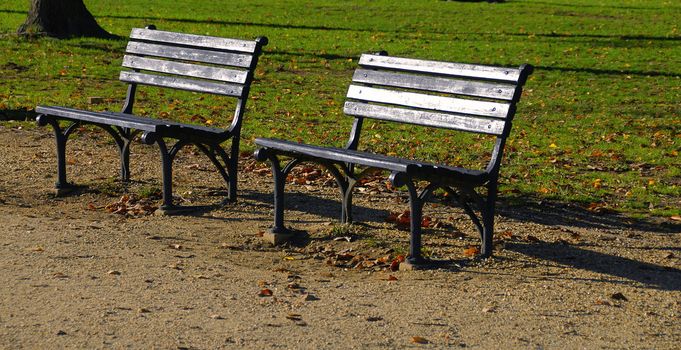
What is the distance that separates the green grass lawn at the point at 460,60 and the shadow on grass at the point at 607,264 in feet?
4.52

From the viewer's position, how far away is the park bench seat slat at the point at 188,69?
26.5 feet

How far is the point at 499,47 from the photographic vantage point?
20.0 m

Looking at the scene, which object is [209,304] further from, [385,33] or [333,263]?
[385,33]

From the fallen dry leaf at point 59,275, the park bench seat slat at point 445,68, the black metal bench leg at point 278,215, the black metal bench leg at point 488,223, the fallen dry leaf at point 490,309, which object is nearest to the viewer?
the fallen dry leaf at point 490,309

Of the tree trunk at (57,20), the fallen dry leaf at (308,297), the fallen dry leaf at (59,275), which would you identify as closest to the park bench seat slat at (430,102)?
the fallen dry leaf at (308,297)

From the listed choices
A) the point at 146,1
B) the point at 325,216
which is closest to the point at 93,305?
the point at 325,216

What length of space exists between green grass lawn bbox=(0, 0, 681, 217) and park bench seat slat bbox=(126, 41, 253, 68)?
180 centimetres

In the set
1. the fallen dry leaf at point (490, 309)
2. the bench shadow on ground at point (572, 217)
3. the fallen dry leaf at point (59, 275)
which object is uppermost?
the bench shadow on ground at point (572, 217)

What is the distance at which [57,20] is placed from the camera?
18.4 metres

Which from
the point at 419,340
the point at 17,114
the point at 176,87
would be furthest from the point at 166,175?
the point at 17,114

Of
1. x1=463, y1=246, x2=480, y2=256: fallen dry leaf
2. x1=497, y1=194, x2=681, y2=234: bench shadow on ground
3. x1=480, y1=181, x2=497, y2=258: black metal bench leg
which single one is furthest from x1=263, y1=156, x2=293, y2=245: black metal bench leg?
x1=497, y1=194, x2=681, y2=234: bench shadow on ground

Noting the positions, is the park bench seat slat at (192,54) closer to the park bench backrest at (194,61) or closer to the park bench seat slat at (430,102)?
the park bench backrest at (194,61)

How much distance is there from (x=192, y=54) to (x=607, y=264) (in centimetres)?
350

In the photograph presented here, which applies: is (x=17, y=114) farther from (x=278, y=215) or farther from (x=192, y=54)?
(x=278, y=215)
